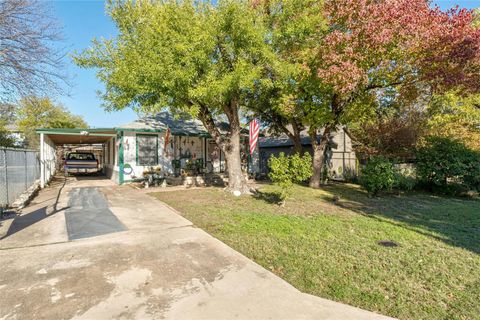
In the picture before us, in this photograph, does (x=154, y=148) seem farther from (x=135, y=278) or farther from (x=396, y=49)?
(x=396, y=49)

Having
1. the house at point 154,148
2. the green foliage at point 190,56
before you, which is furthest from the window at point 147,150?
the green foliage at point 190,56

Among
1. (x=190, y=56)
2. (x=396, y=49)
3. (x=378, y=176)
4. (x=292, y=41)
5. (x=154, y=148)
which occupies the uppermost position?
(x=292, y=41)

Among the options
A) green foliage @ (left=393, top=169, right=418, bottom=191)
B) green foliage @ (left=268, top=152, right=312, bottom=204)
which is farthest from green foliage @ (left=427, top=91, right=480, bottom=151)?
green foliage @ (left=268, top=152, right=312, bottom=204)

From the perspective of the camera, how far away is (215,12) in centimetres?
881

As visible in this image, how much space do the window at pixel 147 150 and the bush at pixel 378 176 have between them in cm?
1027

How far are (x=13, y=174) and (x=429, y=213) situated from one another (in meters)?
12.3

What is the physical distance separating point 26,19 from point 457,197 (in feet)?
55.8

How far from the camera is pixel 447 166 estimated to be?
11289 mm

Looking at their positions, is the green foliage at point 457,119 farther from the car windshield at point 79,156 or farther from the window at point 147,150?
the car windshield at point 79,156

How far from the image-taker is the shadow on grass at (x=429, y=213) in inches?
219

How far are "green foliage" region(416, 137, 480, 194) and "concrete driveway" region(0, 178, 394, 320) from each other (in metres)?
11.1

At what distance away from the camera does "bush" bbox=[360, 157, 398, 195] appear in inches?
407

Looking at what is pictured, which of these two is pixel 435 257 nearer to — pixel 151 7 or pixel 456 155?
pixel 456 155

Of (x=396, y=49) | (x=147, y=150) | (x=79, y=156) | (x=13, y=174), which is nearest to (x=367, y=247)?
(x=396, y=49)
